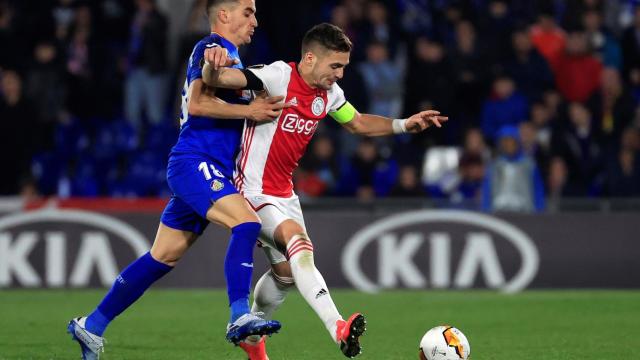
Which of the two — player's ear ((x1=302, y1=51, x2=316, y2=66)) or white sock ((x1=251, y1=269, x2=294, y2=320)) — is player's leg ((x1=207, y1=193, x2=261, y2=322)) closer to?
white sock ((x1=251, y1=269, x2=294, y2=320))

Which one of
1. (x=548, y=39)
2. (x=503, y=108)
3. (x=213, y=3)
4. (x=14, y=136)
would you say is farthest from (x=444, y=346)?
(x=548, y=39)

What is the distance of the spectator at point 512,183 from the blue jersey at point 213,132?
7236mm

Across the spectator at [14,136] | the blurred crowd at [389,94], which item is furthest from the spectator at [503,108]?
the spectator at [14,136]

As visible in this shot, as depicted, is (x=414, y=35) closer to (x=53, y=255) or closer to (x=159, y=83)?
(x=159, y=83)

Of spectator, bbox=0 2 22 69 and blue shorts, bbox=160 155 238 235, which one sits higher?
blue shorts, bbox=160 155 238 235

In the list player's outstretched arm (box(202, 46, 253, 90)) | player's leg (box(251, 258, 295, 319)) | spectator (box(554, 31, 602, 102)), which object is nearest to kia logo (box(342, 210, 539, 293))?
spectator (box(554, 31, 602, 102))

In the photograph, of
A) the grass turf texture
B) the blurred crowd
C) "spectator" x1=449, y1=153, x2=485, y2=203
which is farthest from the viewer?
the blurred crowd

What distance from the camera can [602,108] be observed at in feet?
50.7

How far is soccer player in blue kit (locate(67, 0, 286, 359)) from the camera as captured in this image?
274 inches

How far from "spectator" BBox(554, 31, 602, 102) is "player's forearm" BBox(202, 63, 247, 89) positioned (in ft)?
32.3

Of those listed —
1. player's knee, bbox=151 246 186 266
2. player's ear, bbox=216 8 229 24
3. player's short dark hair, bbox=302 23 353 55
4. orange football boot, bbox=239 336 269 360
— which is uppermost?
player's ear, bbox=216 8 229 24

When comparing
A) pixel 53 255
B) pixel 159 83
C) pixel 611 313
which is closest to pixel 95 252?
pixel 53 255

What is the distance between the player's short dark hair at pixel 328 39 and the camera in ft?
23.7

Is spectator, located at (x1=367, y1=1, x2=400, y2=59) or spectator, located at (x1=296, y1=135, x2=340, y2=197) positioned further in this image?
spectator, located at (x1=367, y1=1, x2=400, y2=59)
